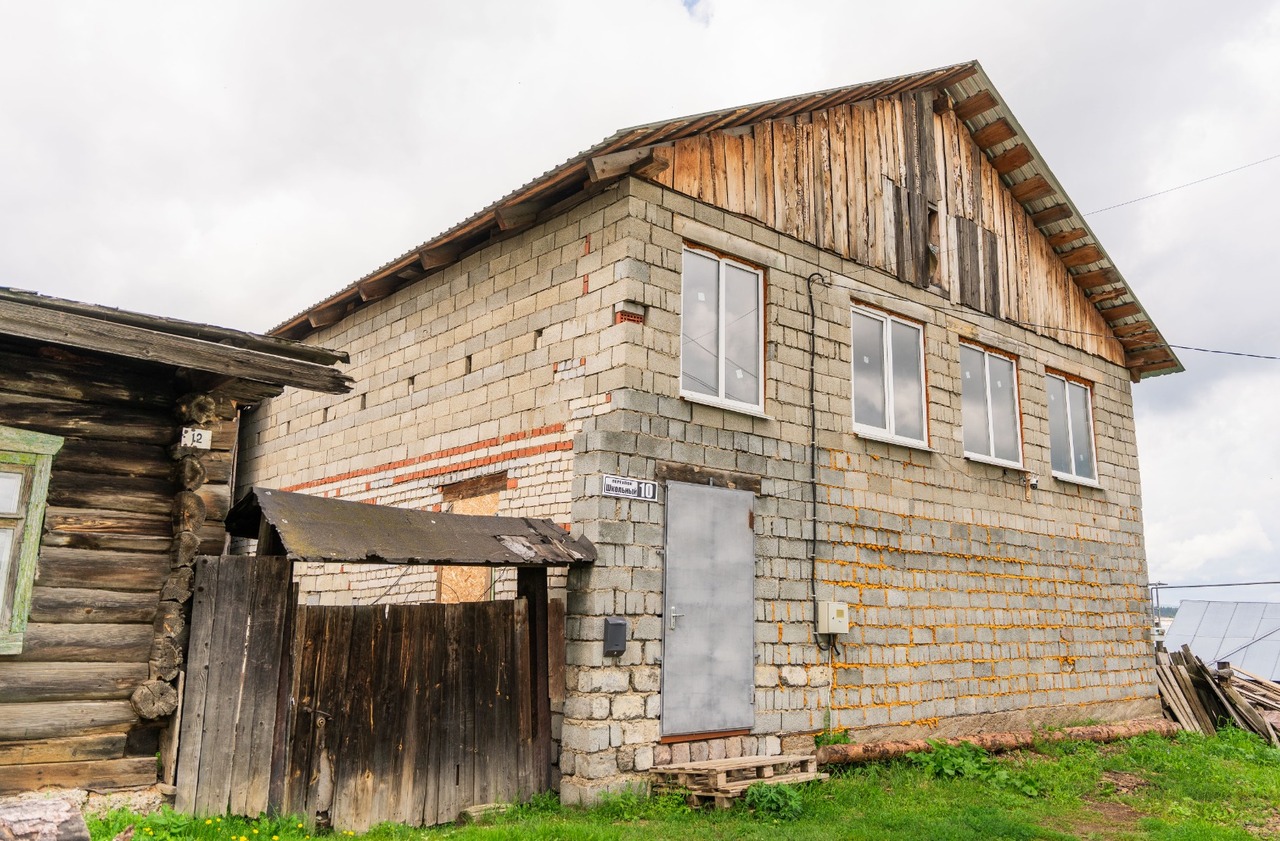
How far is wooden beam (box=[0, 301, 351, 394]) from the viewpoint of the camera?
238 inches

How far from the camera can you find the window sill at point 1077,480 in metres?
14.5

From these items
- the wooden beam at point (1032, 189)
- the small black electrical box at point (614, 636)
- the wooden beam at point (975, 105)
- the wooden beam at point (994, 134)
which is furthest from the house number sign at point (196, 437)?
the wooden beam at point (1032, 189)

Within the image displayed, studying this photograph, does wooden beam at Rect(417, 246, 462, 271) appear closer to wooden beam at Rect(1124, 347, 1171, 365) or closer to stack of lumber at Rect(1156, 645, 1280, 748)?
wooden beam at Rect(1124, 347, 1171, 365)

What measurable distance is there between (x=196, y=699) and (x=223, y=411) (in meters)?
2.04

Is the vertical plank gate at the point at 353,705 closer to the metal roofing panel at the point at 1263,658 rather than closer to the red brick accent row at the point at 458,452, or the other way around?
the red brick accent row at the point at 458,452

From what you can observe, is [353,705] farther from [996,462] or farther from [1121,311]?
[1121,311]

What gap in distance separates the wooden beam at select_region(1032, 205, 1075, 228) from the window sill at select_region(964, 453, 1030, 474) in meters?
4.10

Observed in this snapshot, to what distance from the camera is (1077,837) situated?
8648 mm

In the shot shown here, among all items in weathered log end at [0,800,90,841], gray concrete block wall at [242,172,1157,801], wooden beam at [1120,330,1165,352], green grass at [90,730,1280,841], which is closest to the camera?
weathered log end at [0,800,90,841]

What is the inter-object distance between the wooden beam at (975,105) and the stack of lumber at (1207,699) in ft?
30.4

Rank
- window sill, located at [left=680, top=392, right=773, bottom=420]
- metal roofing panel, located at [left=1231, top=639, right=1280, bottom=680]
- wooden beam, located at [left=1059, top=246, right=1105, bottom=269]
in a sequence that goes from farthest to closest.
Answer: metal roofing panel, located at [left=1231, top=639, right=1280, bottom=680]
wooden beam, located at [left=1059, top=246, right=1105, bottom=269]
window sill, located at [left=680, top=392, right=773, bottom=420]

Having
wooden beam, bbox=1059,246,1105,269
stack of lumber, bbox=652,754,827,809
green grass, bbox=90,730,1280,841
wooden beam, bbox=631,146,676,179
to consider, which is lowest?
green grass, bbox=90,730,1280,841

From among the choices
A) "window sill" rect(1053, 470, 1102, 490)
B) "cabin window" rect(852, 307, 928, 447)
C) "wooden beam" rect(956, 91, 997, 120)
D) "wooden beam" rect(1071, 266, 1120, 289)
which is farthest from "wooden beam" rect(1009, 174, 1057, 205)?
"window sill" rect(1053, 470, 1102, 490)

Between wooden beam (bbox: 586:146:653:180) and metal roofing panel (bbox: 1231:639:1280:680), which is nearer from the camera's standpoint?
wooden beam (bbox: 586:146:653:180)
